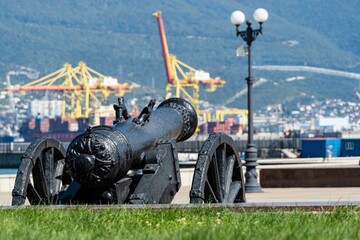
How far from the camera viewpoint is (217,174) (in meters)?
12.9

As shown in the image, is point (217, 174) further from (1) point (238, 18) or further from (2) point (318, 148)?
(2) point (318, 148)

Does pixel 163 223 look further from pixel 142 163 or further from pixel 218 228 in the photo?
pixel 142 163

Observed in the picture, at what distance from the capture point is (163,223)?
30.0 ft

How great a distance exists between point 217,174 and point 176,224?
3827 millimetres

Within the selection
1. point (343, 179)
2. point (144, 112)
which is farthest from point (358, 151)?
point (144, 112)

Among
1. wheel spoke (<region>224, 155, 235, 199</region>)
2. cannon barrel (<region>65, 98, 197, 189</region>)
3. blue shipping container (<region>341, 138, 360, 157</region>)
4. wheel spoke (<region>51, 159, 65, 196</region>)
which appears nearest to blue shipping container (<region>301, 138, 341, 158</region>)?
blue shipping container (<region>341, 138, 360, 157</region>)

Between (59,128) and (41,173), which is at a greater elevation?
(59,128)

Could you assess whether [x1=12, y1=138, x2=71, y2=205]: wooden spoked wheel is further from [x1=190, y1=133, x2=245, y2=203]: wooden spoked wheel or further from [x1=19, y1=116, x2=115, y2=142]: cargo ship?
[x1=19, y1=116, x2=115, y2=142]: cargo ship

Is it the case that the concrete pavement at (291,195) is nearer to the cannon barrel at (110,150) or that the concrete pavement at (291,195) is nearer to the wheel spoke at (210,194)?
the wheel spoke at (210,194)

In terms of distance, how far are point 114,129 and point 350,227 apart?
3.87 meters

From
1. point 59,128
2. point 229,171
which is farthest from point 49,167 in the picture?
point 59,128

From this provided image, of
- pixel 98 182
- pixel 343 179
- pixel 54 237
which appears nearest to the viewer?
pixel 54 237

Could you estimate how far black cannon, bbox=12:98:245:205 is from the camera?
458 inches

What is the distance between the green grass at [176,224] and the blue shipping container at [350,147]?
65.3 m
